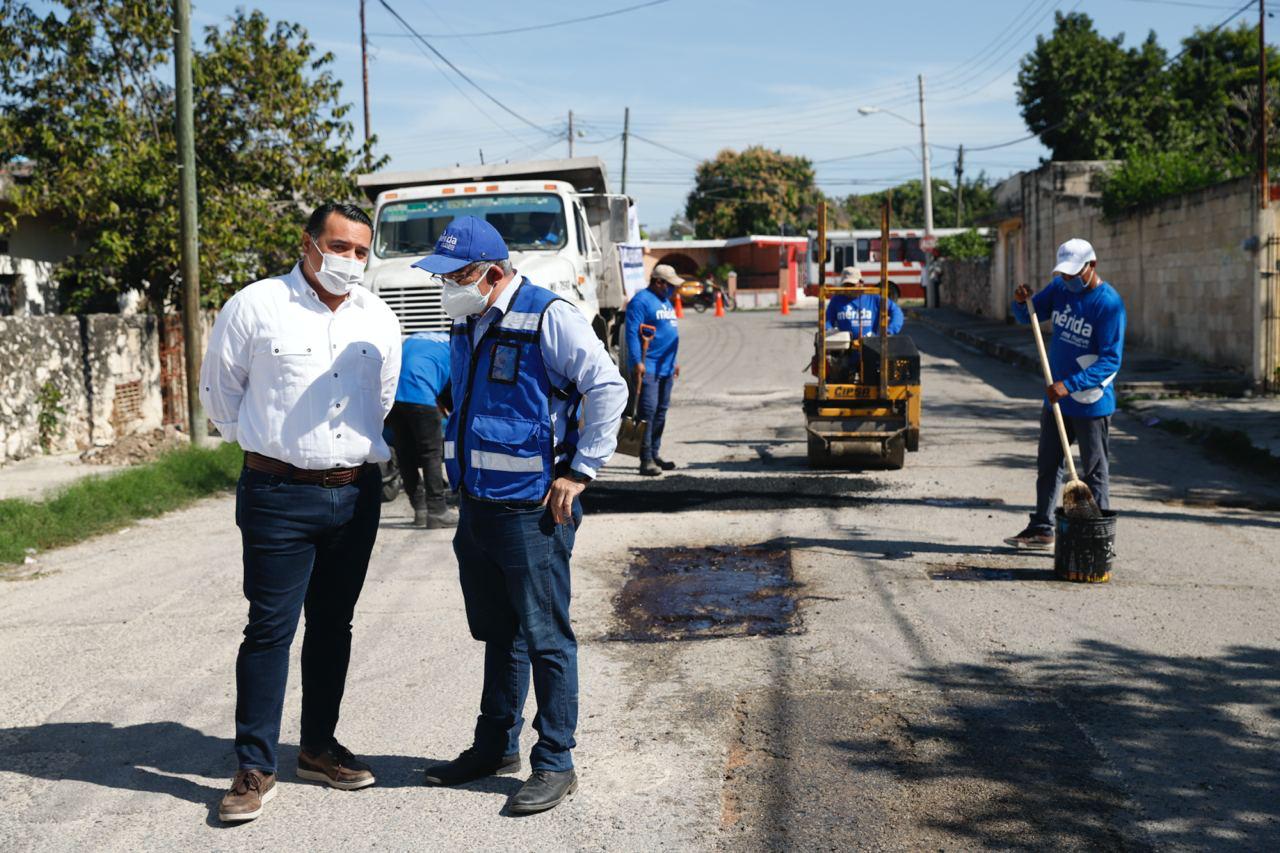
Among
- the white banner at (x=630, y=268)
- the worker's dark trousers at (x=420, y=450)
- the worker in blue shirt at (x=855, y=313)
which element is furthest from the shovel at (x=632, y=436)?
the white banner at (x=630, y=268)

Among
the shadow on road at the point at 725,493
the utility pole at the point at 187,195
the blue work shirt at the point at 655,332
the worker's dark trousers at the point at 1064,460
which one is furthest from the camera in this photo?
the utility pole at the point at 187,195

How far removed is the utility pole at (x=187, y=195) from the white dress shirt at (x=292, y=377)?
1044 centimetres

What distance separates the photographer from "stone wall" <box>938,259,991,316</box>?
39969 mm

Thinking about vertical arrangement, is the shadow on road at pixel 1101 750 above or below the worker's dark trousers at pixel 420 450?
below

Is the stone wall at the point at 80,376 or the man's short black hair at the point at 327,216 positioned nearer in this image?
the man's short black hair at the point at 327,216

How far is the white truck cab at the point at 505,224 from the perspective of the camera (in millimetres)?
12727

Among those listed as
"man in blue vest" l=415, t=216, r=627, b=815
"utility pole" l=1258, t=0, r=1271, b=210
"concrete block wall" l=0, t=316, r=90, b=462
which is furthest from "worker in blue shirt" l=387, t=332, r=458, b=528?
"utility pole" l=1258, t=0, r=1271, b=210

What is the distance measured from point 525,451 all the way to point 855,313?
29.2 ft

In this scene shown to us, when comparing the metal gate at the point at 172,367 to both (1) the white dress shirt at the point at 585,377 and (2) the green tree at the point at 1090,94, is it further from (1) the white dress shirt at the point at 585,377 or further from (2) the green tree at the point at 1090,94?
(2) the green tree at the point at 1090,94

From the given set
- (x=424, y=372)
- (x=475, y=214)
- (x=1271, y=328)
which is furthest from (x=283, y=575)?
(x=1271, y=328)

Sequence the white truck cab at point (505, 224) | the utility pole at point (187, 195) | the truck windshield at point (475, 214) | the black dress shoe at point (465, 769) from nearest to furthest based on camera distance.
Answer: the black dress shoe at point (465, 769)
the white truck cab at point (505, 224)
the truck windshield at point (475, 214)
the utility pole at point (187, 195)

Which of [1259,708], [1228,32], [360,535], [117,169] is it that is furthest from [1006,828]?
[1228,32]

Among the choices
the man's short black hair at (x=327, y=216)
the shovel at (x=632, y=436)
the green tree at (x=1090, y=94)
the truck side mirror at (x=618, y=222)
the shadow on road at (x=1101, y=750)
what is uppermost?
the green tree at (x=1090, y=94)

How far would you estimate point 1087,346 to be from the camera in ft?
25.6
